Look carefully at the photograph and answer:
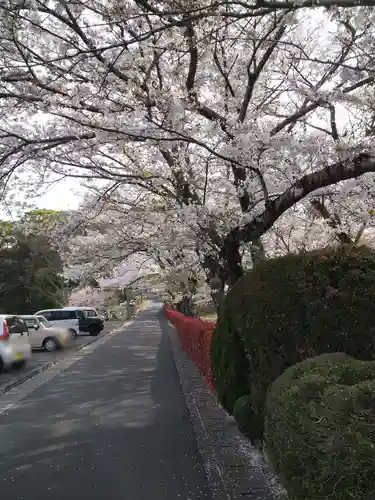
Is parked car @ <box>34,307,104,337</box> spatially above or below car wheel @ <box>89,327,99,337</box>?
above

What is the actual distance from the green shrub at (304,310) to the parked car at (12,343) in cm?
915

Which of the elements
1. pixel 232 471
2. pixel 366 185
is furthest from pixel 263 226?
pixel 232 471

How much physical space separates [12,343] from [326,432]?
40.1 ft

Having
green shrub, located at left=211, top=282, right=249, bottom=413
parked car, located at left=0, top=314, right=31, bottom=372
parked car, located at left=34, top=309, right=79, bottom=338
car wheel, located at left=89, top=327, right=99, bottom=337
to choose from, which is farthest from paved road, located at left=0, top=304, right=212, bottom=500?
car wheel, located at left=89, top=327, right=99, bottom=337

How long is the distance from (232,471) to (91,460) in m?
1.49

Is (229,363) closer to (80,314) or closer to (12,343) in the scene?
(12,343)

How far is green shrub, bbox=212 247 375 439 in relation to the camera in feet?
15.8

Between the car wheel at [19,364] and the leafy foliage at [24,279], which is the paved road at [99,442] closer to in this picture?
the car wheel at [19,364]

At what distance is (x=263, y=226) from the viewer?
827 centimetres

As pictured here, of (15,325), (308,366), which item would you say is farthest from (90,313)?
(308,366)

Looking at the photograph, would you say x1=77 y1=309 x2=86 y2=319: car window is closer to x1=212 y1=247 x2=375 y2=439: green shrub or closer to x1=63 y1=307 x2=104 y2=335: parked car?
x1=63 y1=307 x2=104 y2=335: parked car

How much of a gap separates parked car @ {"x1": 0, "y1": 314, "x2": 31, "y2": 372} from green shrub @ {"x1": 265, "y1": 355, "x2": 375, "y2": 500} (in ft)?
36.2

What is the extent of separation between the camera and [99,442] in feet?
21.2

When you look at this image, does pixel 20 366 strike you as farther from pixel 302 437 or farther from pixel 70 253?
pixel 302 437
